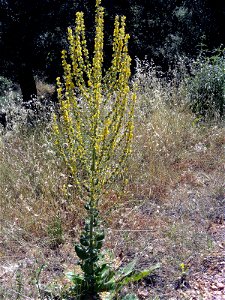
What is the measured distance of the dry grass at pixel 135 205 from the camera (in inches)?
107

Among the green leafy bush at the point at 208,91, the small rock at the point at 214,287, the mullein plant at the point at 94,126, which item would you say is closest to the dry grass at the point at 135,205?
the small rock at the point at 214,287

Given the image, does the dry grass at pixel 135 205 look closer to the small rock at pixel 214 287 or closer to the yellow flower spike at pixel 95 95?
the small rock at pixel 214 287

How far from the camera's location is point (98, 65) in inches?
74.6

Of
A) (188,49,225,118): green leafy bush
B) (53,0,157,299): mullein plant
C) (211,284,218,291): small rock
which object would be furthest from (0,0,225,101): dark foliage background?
(211,284,218,291): small rock

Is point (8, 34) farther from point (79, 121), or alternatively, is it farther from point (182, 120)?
point (79, 121)

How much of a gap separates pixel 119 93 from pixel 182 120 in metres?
2.79

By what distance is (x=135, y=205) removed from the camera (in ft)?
11.1

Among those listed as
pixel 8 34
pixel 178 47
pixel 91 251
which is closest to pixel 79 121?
pixel 91 251

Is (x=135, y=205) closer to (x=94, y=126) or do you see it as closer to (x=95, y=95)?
(x=94, y=126)

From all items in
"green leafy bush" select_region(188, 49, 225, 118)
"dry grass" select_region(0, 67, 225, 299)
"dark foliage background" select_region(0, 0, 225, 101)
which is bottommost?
"dry grass" select_region(0, 67, 225, 299)

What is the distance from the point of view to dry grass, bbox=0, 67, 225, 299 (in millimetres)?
2709

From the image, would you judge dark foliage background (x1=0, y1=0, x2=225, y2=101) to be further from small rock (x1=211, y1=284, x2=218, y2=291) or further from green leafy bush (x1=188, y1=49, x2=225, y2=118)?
small rock (x1=211, y1=284, x2=218, y2=291)

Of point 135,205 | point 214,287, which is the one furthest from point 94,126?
point 135,205

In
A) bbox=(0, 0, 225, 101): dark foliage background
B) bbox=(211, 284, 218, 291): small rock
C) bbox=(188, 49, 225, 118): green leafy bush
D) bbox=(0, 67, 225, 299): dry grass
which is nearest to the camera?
bbox=(211, 284, 218, 291): small rock
